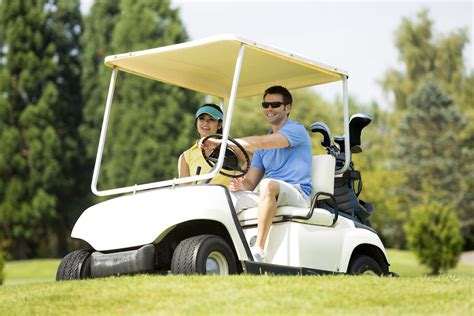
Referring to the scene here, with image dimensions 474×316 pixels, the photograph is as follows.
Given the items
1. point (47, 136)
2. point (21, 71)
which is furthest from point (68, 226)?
point (21, 71)

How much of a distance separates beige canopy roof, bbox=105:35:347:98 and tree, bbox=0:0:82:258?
25238 mm

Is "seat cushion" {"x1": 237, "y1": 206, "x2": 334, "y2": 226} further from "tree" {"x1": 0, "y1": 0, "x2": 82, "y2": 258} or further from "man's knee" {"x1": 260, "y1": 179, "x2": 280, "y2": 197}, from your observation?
"tree" {"x1": 0, "y1": 0, "x2": 82, "y2": 258}

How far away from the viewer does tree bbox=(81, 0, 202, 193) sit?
3153 centimetres

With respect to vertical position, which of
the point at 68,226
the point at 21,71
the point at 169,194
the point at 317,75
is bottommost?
the point at 68,226

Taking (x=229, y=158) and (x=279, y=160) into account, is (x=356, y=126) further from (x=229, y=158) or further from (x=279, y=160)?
(x=229, y=158)

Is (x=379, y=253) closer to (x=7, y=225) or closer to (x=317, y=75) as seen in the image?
(x=317, y=75)

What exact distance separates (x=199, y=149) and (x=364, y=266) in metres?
1.70

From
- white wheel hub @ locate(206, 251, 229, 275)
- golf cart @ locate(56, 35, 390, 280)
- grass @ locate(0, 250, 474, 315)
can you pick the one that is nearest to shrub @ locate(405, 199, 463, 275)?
golf cart @ locate(56, 35, 390, 280)

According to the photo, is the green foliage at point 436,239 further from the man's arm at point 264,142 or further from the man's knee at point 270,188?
the man's knee at point 270,188

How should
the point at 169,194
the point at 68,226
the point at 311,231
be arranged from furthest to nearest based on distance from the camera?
the point at 68,226
the point at 311,231
the point at 169,194

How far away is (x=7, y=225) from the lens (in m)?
32.5

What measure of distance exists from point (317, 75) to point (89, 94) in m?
28.2

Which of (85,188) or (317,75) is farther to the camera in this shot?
(85,188)

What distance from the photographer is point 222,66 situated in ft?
23.7
